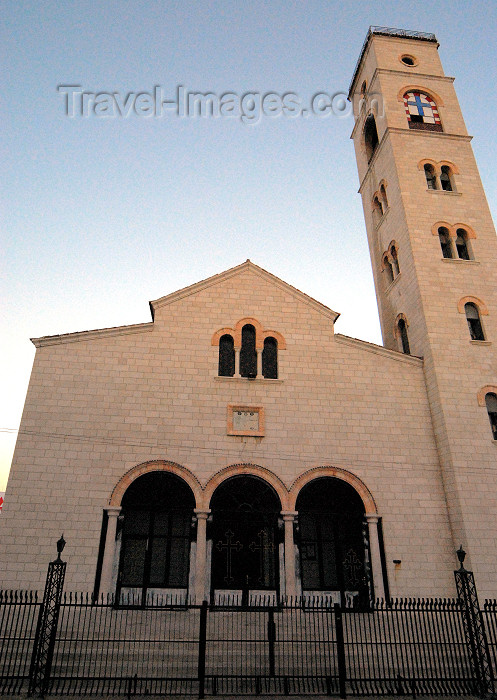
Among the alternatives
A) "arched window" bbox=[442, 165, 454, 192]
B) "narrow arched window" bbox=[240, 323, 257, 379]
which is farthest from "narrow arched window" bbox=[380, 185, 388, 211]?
"narrow arched window" bbox=[240, 323, 257, 379]

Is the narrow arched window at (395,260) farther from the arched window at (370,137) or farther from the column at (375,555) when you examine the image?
the column at (375,555)

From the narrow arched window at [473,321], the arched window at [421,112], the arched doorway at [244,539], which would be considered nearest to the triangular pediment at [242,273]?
the narrow arched window at [473,321]

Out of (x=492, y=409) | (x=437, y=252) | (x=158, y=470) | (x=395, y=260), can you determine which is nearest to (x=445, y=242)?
(x=437, y=252)

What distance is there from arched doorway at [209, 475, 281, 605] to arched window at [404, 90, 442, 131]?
19.1 metres

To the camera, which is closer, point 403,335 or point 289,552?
point 289,552

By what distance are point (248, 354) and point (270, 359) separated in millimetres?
852

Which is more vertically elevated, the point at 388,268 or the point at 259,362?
the point at 388,268

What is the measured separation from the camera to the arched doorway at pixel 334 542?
15555 millimetres

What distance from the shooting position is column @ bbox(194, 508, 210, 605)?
14.5 m

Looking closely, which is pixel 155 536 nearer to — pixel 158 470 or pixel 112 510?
pixel 112 510

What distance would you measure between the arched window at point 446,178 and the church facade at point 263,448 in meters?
→ 3.75

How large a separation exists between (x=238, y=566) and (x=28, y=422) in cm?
830

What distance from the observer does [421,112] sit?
80.2ft

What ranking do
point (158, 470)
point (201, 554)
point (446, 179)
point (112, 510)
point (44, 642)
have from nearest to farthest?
point (44, 642), point (201, 554), point (112, 510), point (158, 470), point (446, 179)
